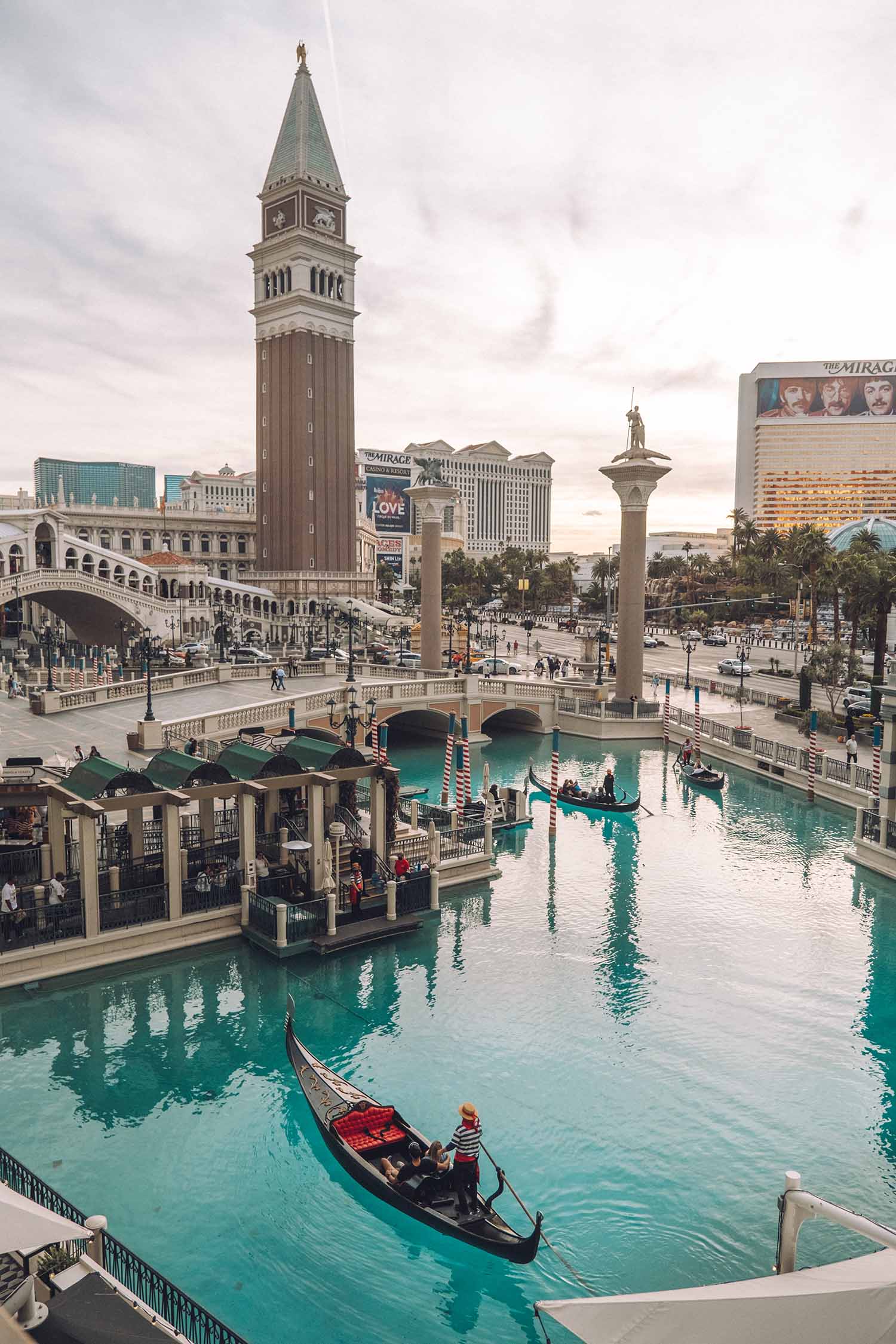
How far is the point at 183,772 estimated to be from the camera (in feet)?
85.7

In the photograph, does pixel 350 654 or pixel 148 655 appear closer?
pixel 148 655

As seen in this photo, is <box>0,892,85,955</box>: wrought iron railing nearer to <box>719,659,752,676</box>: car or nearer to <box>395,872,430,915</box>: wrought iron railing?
<box>395,872,430,915</box>: wrought iron railing

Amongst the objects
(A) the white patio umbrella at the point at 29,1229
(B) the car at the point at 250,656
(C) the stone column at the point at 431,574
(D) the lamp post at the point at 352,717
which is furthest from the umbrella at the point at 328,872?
(B) the car at the point at 250,656

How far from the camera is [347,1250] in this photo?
14.5 meters

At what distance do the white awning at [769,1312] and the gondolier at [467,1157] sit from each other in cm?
475

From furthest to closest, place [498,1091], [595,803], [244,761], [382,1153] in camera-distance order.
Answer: [595,803], [244,761], [498,1091], [382,1153]

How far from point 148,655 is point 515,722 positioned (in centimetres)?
2969

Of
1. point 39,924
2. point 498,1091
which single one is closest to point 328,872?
point 39,924

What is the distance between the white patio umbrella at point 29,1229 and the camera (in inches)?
351

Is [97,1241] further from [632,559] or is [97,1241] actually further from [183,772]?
[632,559]

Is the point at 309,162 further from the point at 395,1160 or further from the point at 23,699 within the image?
the point at 395,1160

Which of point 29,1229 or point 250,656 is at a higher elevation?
point 250,656

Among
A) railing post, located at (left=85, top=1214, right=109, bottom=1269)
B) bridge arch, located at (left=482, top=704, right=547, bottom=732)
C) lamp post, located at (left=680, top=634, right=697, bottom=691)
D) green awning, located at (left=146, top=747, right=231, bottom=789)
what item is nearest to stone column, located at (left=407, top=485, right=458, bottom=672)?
bridge arch, located at (left=482, top=704, right=547, bottom=732)

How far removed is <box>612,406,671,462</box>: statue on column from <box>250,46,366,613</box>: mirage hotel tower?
69723mm
